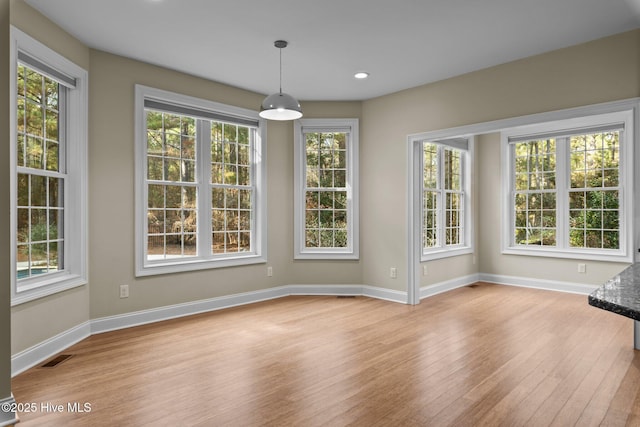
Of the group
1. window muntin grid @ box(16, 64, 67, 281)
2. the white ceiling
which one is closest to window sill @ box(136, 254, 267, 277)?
window muntin grid @ box(16, 64, 67, 281)

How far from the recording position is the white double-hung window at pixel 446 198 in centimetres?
629

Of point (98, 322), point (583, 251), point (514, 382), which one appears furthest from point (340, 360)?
point (583, 251)

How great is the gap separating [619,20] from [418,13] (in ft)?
5.60

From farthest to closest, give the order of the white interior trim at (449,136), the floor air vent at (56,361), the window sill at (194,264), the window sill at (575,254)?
the window sill at (575,254) → the window sill at (194,264) → the white interior trim at (449,136) → the floor air vent at (56,361)

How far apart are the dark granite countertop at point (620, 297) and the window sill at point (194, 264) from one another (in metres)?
4.17

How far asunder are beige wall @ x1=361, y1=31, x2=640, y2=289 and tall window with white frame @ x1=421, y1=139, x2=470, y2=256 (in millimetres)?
322

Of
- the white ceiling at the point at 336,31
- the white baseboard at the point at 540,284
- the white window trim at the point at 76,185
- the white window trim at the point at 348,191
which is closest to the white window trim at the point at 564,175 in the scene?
the white baseboard at the point at 540,284

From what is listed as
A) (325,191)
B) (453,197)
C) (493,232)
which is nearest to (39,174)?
(325,191)

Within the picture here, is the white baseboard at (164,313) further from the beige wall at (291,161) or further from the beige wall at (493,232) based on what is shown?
the beige wall at (493,232)

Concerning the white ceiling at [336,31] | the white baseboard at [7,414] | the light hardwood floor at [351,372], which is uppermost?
the white ceiling at [336,31]

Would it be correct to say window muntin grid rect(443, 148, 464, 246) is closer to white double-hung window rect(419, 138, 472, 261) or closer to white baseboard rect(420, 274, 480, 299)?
white double-hung window rect(419, 138, 472, 261)

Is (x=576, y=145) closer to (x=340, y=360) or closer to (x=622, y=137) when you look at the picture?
(x=622, y=137)

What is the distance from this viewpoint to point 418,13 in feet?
10.7

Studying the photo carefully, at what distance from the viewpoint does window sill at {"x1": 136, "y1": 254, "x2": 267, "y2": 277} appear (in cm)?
444
